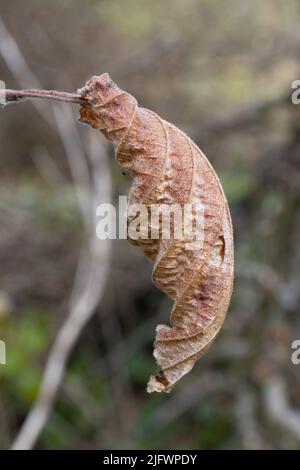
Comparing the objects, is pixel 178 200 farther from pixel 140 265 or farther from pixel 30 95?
pixel 140 265

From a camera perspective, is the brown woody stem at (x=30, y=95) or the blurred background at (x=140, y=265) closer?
the brown woody stem at (x=30, y=95)

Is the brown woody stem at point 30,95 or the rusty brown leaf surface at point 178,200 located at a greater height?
the brown woody stem at point 30,95

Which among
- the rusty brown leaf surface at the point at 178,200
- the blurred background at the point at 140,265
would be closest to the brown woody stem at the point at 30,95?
the rusty brown leaf surface at the point at 178,200

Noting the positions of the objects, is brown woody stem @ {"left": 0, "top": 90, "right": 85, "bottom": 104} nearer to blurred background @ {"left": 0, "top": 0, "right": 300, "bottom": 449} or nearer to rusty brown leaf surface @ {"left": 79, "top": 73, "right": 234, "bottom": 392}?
rusty brown leaf surface @ {"left": 79, "top": 73, "right": 234, "bottom": 392}

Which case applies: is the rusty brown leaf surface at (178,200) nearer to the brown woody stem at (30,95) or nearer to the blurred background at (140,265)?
the brown woody stem at (30,95)

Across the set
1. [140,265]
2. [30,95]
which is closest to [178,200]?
[30,95]

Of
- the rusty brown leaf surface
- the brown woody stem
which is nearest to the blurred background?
the rusty brown leaf surface
